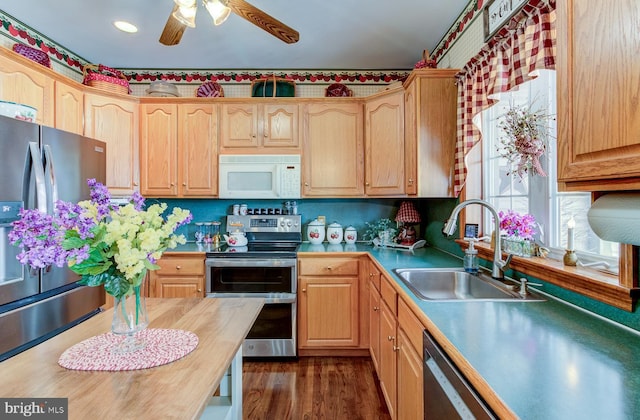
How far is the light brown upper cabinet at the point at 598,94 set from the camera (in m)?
0.69

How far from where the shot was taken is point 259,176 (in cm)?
302

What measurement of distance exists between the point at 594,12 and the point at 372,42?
2.16 metres

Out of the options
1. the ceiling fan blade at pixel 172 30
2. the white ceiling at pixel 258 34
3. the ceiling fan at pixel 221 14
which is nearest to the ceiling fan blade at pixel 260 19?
the ceiling fan at pixel 221 14

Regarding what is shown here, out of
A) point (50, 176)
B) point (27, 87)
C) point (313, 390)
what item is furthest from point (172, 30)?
point (313, 390)

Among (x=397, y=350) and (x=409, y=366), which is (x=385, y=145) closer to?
(x=397, y=350)

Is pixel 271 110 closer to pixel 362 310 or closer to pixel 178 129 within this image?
pixel 178 129

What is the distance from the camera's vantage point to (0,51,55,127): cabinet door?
206cm

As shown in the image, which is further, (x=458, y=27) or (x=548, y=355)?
(x=458, y=27)

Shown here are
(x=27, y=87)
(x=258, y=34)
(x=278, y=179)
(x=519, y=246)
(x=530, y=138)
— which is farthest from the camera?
(x=278, y=179)

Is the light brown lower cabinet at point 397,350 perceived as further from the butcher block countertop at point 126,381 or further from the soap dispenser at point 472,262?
the butcher block countertop at point 126,381

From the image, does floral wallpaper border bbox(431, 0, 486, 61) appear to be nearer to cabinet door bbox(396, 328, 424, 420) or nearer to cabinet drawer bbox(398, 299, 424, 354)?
cabinet drawer bbox(398, 299, 424, 354)

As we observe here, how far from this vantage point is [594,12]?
79 centimetres

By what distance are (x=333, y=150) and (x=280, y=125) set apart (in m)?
0.53

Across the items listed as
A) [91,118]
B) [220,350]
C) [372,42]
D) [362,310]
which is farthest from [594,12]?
[91,118]
